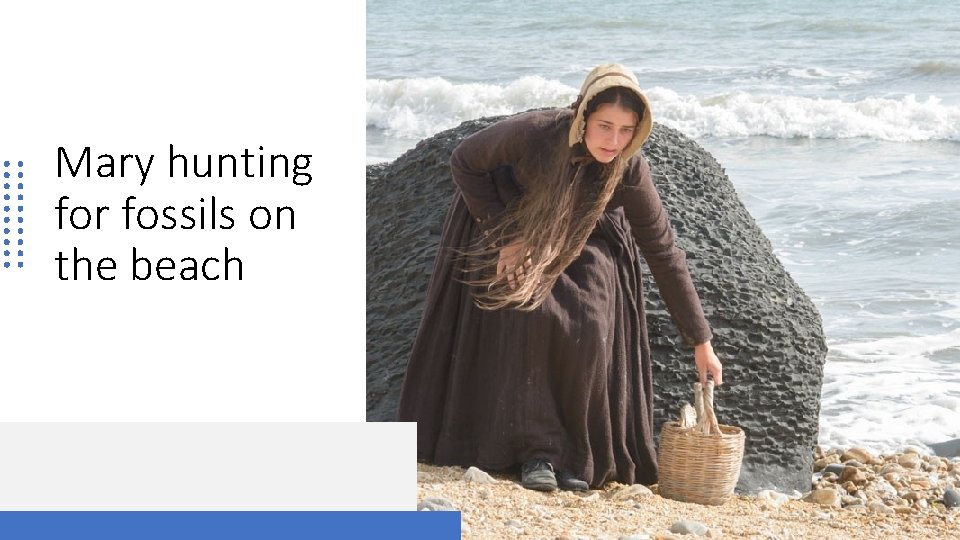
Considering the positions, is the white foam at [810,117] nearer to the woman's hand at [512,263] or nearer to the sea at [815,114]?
the sea at [815,114]

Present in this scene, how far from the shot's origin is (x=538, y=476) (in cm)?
427

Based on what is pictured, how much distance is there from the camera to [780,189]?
12.2m

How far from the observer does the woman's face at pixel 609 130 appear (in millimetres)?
3938

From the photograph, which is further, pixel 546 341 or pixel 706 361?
pixel 706 361

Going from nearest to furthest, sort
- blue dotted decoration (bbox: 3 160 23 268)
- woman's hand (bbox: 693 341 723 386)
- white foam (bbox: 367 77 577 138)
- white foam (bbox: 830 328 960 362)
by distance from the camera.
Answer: blue dotted decoration (bbox: 3 160 23 268)
woman's hand (bbox: 693 341 723 386)
white foam (bbox: 830 328 960 362)
white foam (bbox: 367 77 577 138)

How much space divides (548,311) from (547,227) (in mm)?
272

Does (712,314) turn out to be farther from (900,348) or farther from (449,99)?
(449,99)

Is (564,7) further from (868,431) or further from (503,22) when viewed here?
Answer: (868,431)

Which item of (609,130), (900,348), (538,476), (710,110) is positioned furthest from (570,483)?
(710,110)

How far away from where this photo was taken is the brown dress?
424cm

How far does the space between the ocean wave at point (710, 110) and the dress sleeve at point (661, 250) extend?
39.1 feet

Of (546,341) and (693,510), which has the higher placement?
(546,341)

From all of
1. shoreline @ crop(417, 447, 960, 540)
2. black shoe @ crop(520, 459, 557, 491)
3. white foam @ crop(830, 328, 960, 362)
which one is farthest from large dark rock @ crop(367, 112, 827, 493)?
white foam @ crop(830, 328, 960, 362)

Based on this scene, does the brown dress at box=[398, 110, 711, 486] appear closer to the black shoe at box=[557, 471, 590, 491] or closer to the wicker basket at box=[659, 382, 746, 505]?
the black shoe at box=[557, 471, 590, 491]
